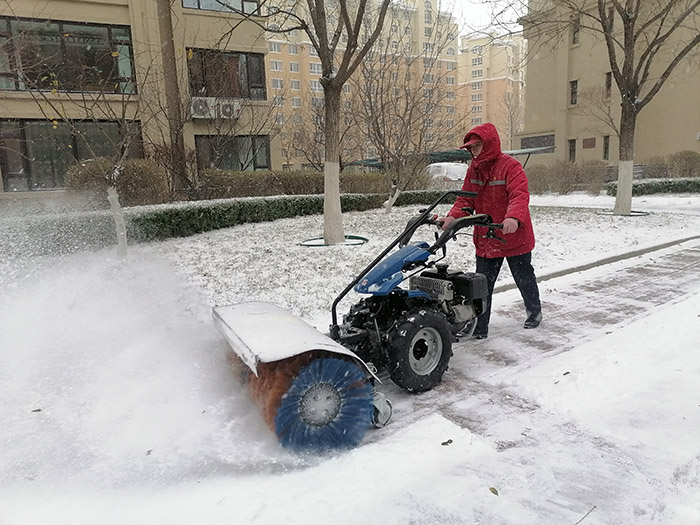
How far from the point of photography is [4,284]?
6258mm

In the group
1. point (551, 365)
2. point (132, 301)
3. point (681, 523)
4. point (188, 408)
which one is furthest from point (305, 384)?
point (132, 301)

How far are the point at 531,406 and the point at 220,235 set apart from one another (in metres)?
8.94

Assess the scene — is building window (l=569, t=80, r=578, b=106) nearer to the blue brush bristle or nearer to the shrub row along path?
the shrub row along path

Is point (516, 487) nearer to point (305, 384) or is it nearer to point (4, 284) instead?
point (305, 384)

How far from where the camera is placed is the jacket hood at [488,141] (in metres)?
3.86

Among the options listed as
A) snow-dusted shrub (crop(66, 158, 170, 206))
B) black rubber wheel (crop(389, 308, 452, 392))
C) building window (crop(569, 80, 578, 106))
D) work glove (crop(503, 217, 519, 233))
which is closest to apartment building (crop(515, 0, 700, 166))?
building window (crop(569, 80, 578, 106))

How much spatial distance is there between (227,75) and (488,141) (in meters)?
14.8

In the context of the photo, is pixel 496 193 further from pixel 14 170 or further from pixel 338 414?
pixel 14 170

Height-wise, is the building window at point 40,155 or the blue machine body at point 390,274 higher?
the building window at point 40,155

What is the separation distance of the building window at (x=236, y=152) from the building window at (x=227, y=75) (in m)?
1.58

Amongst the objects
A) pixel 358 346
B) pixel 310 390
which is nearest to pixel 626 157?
pixel 358 346

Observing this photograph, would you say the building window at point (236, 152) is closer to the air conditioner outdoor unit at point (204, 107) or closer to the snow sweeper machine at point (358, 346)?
the air conditioner outdoor unit at point (204, 107)

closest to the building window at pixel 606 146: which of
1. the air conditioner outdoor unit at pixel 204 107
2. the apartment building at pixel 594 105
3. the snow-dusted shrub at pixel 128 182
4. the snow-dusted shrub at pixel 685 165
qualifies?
the apartment building at pixel 594 105

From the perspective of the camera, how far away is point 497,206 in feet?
13.3
